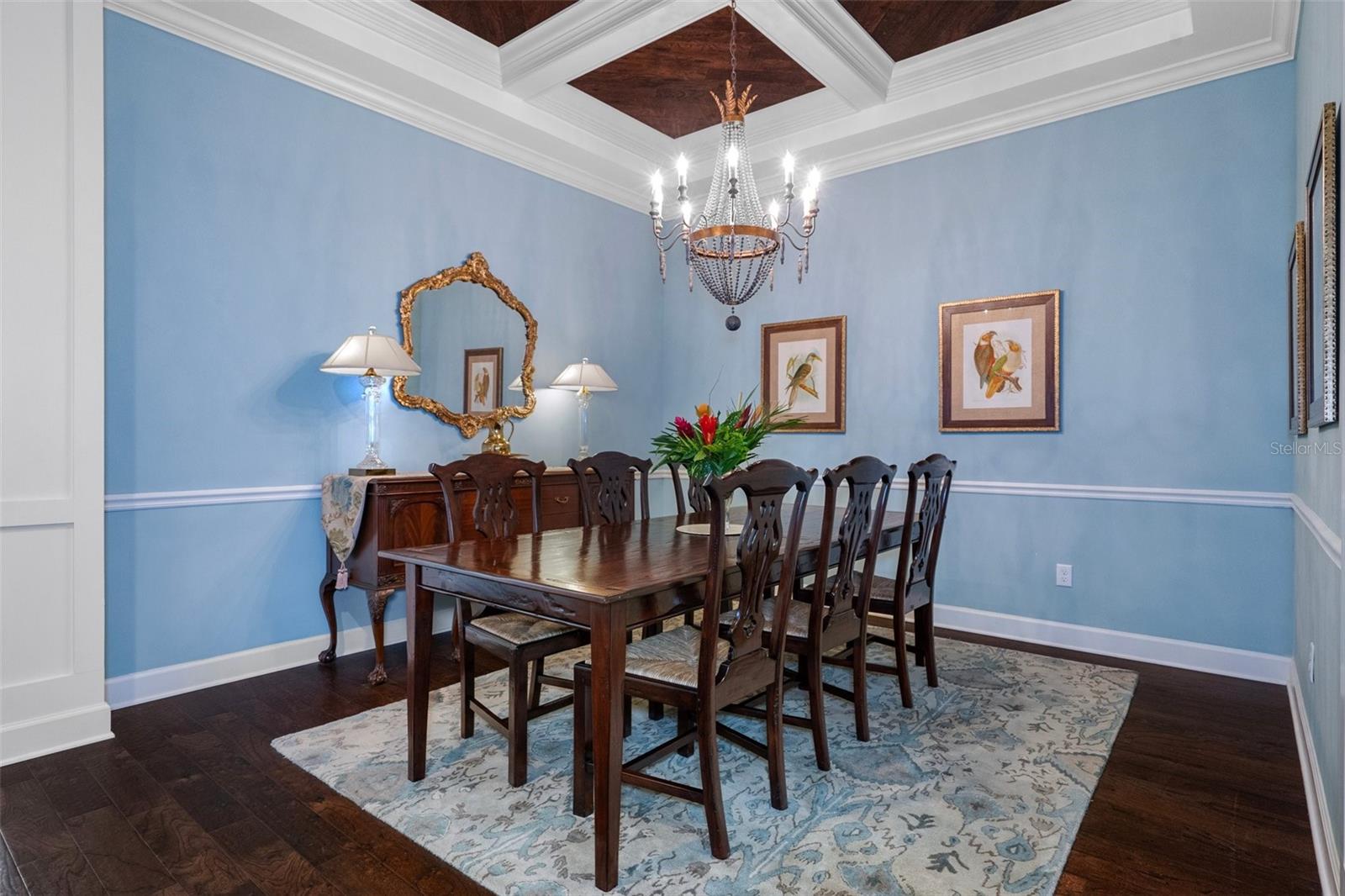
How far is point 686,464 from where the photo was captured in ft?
9.07

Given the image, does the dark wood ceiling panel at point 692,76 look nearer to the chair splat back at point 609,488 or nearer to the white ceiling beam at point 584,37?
the white ceiling beam at point 584,37

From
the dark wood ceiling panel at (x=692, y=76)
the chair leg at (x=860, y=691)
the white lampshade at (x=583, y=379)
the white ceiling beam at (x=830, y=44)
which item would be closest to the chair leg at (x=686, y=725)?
the chair leg at (x=860, y=691)

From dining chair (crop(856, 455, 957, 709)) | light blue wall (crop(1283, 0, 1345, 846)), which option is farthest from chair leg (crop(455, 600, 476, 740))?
light blue wall (crop(1283, 0, 1345, 846))

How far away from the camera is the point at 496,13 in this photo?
3.62 meters

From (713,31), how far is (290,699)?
12.2 feet

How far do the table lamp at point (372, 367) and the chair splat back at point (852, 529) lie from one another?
86.1 inches

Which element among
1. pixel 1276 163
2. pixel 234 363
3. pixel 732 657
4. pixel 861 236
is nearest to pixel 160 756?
pixel 234 363

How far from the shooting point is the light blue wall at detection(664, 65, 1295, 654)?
3.46 meters

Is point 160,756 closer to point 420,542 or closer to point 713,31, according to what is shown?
point 420,542

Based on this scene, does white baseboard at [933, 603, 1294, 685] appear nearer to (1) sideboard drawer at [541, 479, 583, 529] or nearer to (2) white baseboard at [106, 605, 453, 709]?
(1) sideboard drawer at [541, 479, 583, 529]

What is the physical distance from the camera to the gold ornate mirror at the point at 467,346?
4078mm

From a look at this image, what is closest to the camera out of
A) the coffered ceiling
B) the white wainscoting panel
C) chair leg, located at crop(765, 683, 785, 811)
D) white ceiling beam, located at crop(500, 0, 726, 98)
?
chair leg, located at crop(765, 683, 785, 811)

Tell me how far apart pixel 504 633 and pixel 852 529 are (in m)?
1.24

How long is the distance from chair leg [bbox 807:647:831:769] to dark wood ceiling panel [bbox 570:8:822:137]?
2991 millimetres
